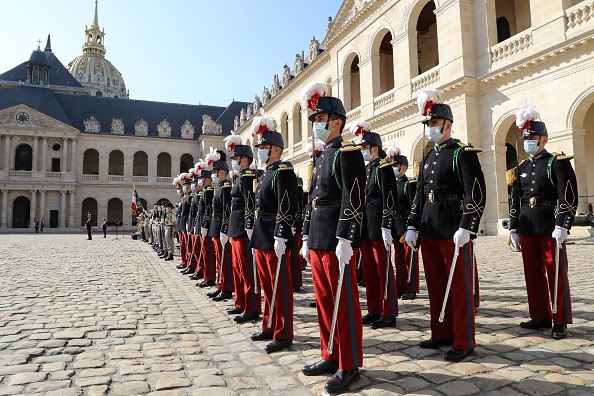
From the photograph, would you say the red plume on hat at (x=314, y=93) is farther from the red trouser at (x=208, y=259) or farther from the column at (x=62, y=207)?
the column at (x=62, y=207)

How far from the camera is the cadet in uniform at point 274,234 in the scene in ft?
13.3

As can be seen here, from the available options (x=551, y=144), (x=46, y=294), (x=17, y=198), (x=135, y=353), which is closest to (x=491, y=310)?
(x=135, y=353)

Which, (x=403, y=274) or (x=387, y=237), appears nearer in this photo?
(x=387, y=237)

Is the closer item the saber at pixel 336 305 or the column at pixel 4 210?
the saber at pixel 336 305

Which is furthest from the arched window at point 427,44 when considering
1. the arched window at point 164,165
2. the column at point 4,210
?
the column at point 4,210

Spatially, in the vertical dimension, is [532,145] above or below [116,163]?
below

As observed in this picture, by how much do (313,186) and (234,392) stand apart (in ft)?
5.91

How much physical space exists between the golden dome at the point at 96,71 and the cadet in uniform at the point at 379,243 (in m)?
88.6

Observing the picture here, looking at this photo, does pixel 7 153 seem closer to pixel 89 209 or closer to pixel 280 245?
pixel 89 209

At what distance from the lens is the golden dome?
275 feet

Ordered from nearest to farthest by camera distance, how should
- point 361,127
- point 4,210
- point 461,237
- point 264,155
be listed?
point 461,237 < point 264,155 < point 361,127 < point 4,210

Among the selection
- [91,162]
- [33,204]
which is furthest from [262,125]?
[91,162]

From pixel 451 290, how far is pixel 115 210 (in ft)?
177

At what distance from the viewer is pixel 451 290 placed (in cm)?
371
